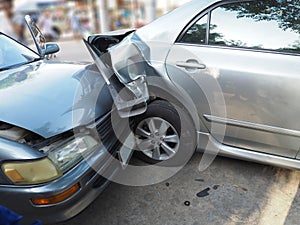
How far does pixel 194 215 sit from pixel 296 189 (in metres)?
0.94

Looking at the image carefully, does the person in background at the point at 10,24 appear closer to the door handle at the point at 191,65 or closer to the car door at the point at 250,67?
the door handle at the point at 191,65

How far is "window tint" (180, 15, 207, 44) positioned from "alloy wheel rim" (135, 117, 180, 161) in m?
0.75

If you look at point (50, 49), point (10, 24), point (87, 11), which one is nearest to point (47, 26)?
point (87, 11)

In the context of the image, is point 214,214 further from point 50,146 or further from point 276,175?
point 50,146

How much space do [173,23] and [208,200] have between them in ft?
5.04

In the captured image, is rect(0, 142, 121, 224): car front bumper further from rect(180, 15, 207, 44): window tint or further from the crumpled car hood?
rect(180, 15, 207, 44): window tint

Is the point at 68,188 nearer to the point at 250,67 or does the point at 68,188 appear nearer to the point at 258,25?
the point at 250,67

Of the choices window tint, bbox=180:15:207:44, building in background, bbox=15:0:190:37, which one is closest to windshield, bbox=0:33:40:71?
window tint, bbox=180:15:207:44

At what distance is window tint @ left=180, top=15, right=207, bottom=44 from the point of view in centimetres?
221

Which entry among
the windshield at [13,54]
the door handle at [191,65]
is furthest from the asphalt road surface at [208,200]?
the windshield at [13,54]

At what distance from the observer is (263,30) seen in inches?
81.5

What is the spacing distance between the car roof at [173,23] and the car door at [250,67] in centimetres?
6

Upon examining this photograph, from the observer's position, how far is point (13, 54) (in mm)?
2738

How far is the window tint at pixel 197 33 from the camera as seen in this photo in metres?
2.21
